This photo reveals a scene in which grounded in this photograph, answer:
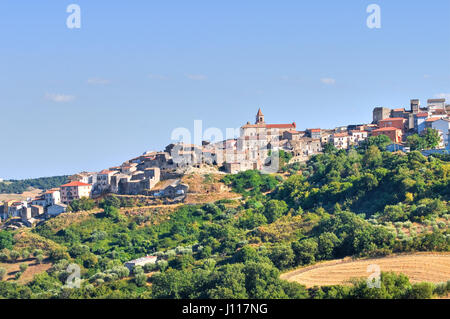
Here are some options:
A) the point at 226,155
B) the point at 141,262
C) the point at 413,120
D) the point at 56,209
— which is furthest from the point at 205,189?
the point at 413,120

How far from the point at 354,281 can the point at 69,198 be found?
3554 cm

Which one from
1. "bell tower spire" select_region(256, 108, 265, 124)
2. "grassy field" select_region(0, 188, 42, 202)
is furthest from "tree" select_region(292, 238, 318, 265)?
"grassy field" select_region(0, 188, 42, 202)

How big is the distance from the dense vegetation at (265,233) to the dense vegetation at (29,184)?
4896 centimetres

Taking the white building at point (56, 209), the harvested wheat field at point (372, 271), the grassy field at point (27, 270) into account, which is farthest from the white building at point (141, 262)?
the white building at point (56, 209)

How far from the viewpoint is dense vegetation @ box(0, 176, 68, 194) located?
99875mm

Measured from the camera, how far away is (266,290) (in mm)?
29203

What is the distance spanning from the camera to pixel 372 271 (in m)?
30.6

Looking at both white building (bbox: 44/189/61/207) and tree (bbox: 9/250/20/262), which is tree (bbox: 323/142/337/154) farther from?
tree (bbox: 9/250/20/262)

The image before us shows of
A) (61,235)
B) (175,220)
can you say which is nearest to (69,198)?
(61,235)

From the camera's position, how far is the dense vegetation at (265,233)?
3123 cm

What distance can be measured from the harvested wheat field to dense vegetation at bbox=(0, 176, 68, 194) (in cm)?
7223

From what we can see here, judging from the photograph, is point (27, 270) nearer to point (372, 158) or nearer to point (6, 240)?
point (6, 240)

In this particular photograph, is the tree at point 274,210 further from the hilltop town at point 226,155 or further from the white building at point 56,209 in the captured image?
the white building at point 56,209

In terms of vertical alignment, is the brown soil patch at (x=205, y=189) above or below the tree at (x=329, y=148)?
below
